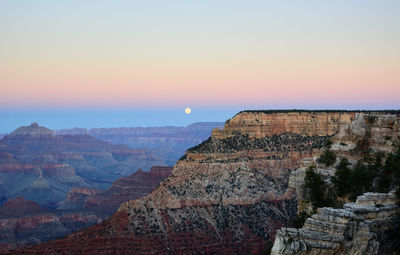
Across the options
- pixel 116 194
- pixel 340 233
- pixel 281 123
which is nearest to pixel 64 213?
pixel 116 194

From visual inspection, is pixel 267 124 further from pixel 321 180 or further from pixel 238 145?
pixel 321 180

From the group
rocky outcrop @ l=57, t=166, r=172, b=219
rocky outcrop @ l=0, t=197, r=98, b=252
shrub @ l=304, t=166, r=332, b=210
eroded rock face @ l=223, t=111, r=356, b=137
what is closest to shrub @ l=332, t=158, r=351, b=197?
shrub @ l=304, t=166, r=332, b=210

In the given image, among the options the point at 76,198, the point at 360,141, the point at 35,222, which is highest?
the point at 360,141

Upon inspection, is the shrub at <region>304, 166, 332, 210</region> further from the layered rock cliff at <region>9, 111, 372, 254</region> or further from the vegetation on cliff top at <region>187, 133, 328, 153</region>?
the vegetation on cliff top at <region>187, 133, 328, 153</region>

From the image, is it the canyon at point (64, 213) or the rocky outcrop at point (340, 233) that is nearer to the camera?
the rocky outcrop at point (340, 233)

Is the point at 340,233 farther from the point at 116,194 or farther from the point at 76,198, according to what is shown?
the point at 76,198

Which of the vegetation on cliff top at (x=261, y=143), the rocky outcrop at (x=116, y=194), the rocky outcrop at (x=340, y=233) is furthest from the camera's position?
the rocky outcrop at (x=116, y=194)

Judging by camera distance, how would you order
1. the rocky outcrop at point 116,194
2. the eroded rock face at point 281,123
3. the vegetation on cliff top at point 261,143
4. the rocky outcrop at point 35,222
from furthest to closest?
the rocky outcrop at point 116,194 < the rocky outcrop at point 35,222 < the eroded rock face at point 281,123 < the vegetation on cliff top at point 261,143

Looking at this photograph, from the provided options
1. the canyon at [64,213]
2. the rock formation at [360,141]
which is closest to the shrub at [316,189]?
the rock formation at [360,141]

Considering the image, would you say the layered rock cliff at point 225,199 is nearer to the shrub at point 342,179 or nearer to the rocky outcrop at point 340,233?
the shrub at point 342,179

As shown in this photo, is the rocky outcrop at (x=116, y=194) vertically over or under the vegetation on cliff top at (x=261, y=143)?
under
